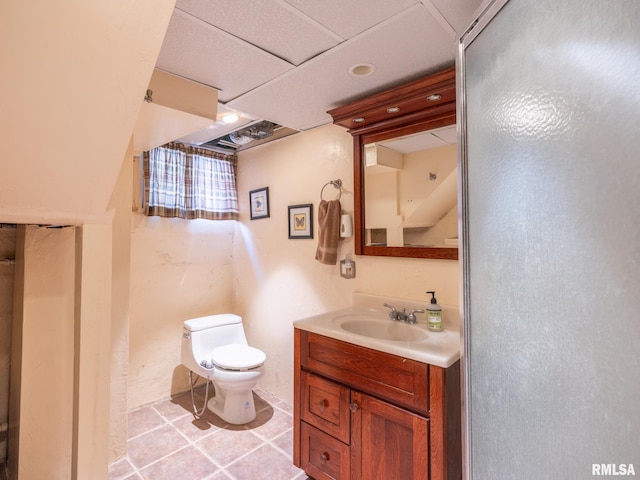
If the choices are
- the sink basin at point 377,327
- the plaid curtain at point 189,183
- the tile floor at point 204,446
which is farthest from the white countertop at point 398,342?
the plaid curtain at point 189,183

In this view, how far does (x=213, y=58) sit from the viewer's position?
1282mm

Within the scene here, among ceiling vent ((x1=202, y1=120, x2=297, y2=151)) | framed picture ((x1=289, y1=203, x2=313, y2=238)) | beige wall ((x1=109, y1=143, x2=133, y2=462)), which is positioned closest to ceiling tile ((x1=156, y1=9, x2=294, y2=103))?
beige wall ((x1=109, y1=143, x2=133, y2=462))

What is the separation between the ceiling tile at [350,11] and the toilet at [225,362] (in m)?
1.88

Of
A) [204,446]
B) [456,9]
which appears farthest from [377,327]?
[456,9]

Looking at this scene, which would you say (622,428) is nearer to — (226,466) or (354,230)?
(354,230)

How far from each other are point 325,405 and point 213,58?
5.30ft

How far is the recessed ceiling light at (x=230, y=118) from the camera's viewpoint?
6.46ft

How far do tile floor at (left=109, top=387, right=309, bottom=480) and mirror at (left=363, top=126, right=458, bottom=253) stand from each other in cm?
136

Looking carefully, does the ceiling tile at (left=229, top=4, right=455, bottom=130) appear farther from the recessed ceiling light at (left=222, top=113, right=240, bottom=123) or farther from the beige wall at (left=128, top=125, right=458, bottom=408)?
the beige wall at (left=128, top=125, right=458, bottom=408)

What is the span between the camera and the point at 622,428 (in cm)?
47

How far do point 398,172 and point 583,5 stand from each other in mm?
1205

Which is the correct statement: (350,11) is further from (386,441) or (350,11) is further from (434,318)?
(386,441)

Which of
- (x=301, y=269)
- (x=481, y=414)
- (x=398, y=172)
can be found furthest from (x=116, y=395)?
(x=398, y=172)

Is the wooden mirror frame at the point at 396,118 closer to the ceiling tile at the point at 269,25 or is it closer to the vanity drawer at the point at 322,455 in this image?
the ceiling tile at the point at 269,25
